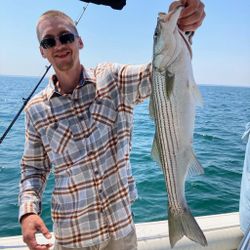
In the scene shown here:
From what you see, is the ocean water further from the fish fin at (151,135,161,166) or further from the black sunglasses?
the fish fin at (151,135,161,166)

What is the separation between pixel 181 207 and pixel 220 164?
754 cm

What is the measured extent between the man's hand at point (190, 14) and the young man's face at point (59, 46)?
0.98 m

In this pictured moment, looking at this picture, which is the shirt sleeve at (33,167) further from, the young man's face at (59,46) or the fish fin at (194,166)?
the fish fin at (194,166)

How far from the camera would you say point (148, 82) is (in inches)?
101

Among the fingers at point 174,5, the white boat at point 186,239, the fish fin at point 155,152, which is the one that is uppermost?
the fingers at point 174,5

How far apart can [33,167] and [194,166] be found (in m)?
1.29

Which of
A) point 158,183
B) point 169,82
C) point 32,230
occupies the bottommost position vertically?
point 158,183

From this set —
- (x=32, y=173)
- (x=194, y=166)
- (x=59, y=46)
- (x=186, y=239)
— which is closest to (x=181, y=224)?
(x=194, y=166)

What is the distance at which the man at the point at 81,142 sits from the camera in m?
2.56

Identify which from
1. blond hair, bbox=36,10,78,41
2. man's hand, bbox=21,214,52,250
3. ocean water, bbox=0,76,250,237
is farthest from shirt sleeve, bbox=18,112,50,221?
ocean water, bbox=0,76,250,237

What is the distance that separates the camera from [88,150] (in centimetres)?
255

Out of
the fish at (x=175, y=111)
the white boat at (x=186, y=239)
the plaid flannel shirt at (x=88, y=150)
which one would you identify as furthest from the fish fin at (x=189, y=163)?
the white boat at (x=186, y=239)

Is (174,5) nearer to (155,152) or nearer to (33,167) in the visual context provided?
(155,152)

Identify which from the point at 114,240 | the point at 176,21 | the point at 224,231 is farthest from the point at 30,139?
the point at 224,231
